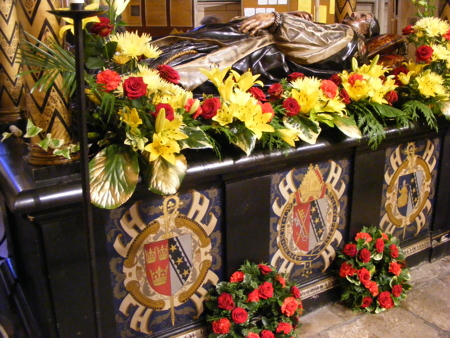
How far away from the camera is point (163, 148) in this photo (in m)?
1.41

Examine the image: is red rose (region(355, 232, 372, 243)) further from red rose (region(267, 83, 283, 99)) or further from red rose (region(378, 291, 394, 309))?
red rose (region(267, 83, 283, 99))

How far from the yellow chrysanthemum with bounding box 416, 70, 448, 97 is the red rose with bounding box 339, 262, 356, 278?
903 millimetres

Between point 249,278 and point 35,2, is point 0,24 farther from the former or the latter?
point 249,278

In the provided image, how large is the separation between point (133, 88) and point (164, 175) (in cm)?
29

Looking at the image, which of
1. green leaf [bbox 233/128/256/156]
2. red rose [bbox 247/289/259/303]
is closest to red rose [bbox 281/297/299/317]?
red rose [bbox 247/289/259/303]

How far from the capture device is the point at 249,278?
183 cm

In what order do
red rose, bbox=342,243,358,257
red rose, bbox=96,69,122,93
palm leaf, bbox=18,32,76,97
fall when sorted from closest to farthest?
palm leaf, bbox=18,32,76,97
red rose, bbox=96,69,122,93
red rose, bbox=342,243,358,257

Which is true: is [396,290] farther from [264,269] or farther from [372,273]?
[264,269]

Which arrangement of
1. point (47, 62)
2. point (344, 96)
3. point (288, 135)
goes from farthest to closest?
point (344, 96)
point (288, 135)
point (47, 62)

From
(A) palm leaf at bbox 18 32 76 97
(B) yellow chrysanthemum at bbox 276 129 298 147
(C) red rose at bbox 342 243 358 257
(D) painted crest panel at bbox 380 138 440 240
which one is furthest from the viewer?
(D) painted crest panel at bbox 380 138 440 240

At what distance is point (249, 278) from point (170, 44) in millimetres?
1139

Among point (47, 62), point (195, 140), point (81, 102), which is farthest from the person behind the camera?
point (195, 140)

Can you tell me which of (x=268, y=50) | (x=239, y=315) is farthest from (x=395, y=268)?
(x=268, y=50)

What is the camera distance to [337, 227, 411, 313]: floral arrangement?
213 cm
